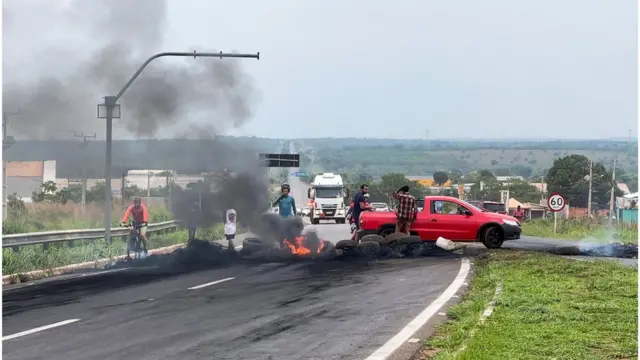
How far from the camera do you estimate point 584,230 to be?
4084 centimetres

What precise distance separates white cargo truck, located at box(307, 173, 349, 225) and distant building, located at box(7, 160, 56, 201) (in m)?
23.5

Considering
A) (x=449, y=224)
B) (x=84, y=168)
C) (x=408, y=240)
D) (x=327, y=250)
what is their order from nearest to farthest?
(x=408, y=240) → (x=327, y=250) → (x=449, y=224) → (x=84, y=168)

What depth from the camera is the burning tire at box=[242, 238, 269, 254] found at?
23.3m

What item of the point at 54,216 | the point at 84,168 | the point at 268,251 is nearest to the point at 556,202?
the point at 268,251

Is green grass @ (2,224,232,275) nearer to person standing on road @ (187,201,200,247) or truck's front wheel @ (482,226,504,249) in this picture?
person standing on road @ (187,201,200,247)

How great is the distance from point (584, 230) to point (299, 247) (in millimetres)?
21069

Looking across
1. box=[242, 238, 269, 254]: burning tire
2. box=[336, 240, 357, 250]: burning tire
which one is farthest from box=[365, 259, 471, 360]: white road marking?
box=[242, 238, 269, 254]: burning tire

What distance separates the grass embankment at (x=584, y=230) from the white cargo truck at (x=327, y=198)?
10.8 meters

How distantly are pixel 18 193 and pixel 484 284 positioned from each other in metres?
19.0

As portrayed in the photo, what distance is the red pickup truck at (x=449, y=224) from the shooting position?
25797 millimetres

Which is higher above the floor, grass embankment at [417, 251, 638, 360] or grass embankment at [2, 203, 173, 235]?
grass embankment at [417, 251, 638, 360]

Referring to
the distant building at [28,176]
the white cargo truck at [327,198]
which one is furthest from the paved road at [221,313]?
the white cargo truck at [327,198]

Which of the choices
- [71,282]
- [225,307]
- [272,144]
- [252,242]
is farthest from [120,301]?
[272,144]

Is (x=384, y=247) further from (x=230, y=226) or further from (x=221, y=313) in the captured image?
(x=221, y=313)
